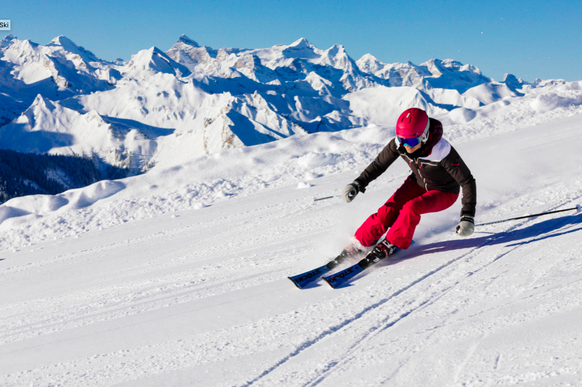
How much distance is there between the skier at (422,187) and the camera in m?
3.96

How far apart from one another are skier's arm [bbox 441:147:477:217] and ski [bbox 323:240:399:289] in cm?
79

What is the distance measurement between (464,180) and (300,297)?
6.48 feet

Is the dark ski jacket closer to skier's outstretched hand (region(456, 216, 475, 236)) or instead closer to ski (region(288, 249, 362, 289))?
skier's outstretched hand (region(456, 216, 475, 236))

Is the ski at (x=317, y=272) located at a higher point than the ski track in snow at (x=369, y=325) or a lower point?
higher

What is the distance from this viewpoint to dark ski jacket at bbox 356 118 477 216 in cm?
396

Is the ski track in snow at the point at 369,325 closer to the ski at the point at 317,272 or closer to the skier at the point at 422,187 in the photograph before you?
the skier at the point at 422,187

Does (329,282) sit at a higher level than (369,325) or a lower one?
higher

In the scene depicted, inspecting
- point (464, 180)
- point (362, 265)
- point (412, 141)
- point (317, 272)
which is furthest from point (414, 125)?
point (317, 272)

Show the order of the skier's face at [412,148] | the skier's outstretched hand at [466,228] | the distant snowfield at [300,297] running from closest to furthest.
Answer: the distant snowfield at [300,297]
the skier's outstretched hand at [466,228]
the skier's face at [412,148]

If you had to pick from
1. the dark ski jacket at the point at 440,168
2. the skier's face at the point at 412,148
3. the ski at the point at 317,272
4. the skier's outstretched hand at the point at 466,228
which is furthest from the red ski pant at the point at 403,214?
the skier's face at the point at 412,148

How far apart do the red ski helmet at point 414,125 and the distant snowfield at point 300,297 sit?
3.87ft

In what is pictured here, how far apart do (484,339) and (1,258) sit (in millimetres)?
7799

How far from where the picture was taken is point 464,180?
156 inches

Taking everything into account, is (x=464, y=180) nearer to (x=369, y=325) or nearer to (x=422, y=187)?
(x=422, y=187)
